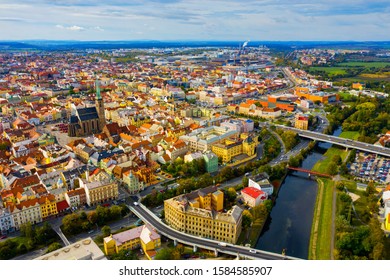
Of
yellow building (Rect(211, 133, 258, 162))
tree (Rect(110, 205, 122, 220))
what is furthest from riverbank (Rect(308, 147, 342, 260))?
tree (Rect(110, 205, 122, 220))

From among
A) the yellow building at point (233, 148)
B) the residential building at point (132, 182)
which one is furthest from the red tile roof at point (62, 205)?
the yellow building at point (233, 148)

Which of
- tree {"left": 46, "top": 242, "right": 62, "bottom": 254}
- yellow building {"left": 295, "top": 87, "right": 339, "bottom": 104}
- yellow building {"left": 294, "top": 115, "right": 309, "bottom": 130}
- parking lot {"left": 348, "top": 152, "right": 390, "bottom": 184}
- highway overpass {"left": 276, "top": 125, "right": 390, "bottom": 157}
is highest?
yellow building {"left": 295, "top": 87, "right": 339, "bottom": 104}

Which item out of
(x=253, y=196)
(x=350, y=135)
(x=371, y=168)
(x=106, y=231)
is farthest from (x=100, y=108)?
(x=350, y=135)

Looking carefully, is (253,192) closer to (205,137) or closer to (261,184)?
(261,184)

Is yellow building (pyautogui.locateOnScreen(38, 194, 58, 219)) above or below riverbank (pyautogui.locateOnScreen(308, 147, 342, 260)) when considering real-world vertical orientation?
above

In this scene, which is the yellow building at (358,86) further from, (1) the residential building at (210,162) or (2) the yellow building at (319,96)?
(1) the residential building at (210,162)

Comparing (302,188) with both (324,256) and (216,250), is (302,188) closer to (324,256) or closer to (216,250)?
(324,256)

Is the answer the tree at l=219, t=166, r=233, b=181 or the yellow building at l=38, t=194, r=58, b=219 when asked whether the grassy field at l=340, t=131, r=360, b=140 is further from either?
the yellow building at l=38, t=194, r=58, b=219
